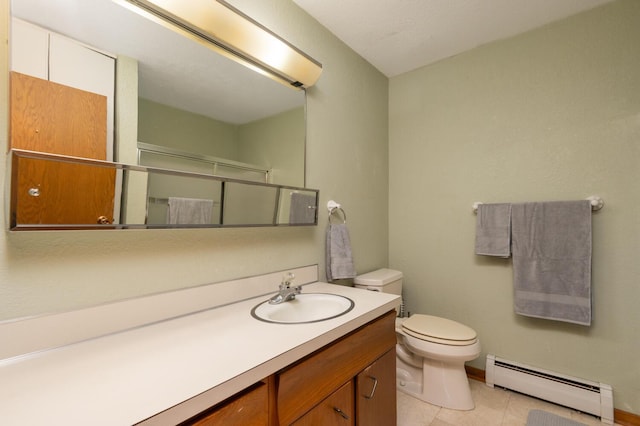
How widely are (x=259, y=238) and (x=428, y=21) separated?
1644mm

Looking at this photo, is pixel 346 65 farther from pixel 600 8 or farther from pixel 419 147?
pixel 600 8

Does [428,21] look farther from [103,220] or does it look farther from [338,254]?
[103,220]

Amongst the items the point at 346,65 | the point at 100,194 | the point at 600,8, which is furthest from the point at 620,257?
the point at 100,194

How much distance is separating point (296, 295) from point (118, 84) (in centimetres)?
106

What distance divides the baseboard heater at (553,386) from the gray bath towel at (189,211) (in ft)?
6.63

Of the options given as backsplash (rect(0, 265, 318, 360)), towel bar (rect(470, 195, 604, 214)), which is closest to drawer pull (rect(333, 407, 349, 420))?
backsplash (rect(0, 265, 318, 360))

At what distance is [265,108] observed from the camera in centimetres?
144

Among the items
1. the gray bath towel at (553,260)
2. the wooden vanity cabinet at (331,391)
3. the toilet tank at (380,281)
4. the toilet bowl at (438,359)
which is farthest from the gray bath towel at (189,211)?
the gray bath towel at (553,260)

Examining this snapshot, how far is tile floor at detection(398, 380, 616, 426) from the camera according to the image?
1575 millimetres

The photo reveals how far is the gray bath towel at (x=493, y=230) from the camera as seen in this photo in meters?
1.84

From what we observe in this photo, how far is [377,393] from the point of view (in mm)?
1181

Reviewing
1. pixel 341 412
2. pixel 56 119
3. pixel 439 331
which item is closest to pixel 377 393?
pixel 341 412

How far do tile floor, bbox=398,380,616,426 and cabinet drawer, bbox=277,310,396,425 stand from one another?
2.41 feet

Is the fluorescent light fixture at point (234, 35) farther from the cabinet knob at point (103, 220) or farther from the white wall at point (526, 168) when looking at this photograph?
the white wall at point (526, 168)
